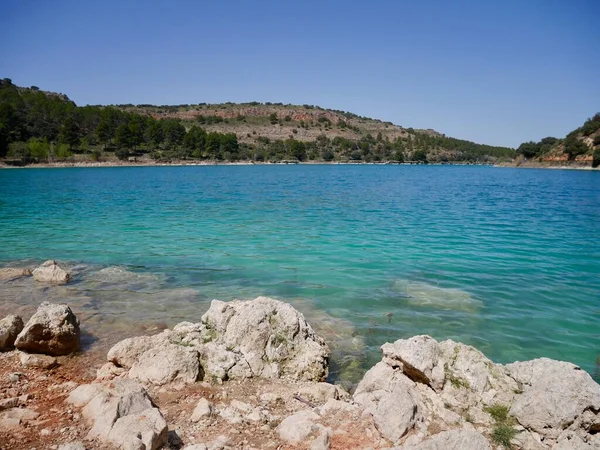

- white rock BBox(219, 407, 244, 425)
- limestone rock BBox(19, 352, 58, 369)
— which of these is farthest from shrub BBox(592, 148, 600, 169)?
limestone rock BBox(19, 352, 58, 369)

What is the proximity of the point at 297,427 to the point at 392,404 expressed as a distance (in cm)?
122

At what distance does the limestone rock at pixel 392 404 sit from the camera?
15.8 feet

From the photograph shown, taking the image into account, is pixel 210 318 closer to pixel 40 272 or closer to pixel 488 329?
pixel 488 329

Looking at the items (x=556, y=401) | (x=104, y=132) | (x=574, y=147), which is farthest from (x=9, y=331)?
(x=574, y=147)

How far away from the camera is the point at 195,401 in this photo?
5.60m

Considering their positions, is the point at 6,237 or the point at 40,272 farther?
the point at 6,237

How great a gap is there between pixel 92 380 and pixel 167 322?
2790mm

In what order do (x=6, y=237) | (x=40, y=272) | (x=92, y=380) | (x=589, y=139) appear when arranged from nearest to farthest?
(x=92, y=380) < (x=40, y=272) < (x=6, y=237) < (x=589, y=139)

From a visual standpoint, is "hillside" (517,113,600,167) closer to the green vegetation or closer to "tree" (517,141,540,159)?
"tree" (517,141,540,159)

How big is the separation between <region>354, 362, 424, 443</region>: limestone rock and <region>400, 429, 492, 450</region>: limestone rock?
0.63 m

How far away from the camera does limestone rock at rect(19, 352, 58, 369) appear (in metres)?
6.82

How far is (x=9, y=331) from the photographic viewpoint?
7504 millimetres

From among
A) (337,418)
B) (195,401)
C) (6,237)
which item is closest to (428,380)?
(337,418)

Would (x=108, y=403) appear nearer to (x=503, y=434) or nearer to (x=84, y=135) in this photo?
(x=503, y=434)
